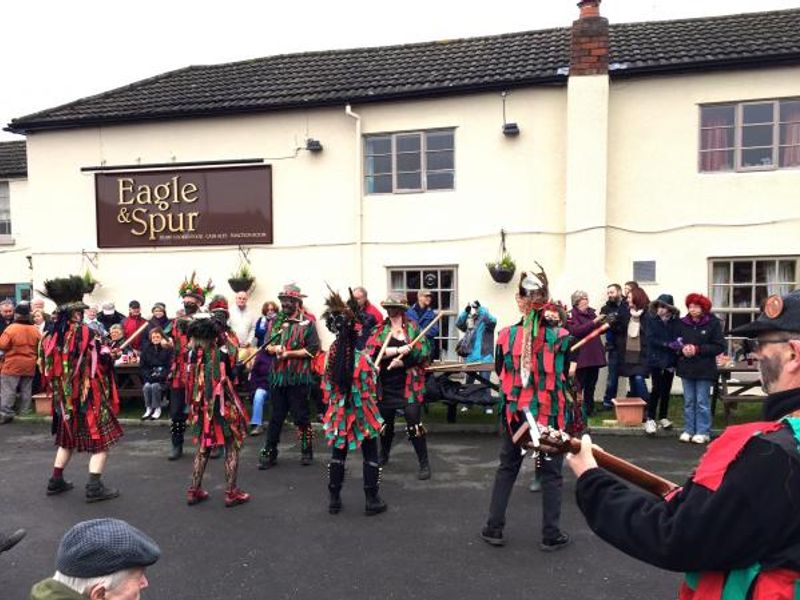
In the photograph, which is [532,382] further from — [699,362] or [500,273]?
[500,273]

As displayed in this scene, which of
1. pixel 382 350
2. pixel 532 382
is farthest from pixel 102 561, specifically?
pixel 382 350

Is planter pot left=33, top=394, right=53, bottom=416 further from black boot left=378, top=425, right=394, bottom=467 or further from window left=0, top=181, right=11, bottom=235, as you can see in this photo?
window left=0, top=181, right=11, bottom=235

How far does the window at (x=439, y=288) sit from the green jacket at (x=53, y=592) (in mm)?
9657

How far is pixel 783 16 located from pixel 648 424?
27.9ft

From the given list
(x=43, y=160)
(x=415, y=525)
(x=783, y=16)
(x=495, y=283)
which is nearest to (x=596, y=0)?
(x=783, y=16)

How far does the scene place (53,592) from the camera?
1.72 m

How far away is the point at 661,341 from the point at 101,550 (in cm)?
761

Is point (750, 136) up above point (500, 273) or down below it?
above

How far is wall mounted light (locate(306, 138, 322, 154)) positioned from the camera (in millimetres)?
11539

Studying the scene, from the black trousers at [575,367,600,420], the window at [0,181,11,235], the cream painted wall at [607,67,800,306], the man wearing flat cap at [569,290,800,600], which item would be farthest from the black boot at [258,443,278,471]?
the window at [0,181,11,235]

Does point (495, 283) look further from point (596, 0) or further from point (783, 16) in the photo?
point (783, 16)

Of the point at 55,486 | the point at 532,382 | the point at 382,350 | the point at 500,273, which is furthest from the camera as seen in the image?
the point at 500,273

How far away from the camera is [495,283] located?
11.1 m

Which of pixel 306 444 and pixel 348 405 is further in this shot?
pixel 306 444
